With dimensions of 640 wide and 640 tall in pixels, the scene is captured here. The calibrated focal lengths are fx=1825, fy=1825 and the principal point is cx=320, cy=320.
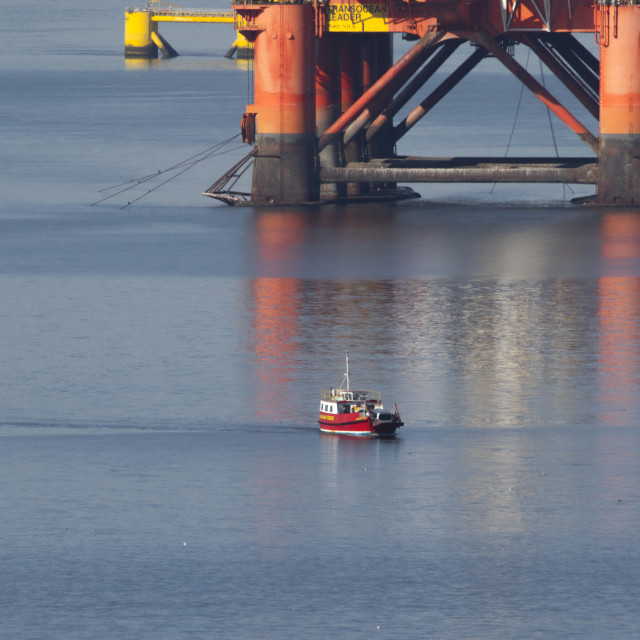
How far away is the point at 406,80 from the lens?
90.7 metres

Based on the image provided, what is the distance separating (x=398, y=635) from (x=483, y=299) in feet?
109

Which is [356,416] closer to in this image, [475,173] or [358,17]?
[475,173]

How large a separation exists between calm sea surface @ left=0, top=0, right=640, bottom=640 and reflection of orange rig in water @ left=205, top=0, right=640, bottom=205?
7.90 feet

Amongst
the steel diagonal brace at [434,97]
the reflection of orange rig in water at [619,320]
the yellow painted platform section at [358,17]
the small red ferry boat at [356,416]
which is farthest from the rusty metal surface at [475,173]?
the small red ferry boat at [356,416]

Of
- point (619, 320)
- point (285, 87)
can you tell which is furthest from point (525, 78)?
point (619, 320)

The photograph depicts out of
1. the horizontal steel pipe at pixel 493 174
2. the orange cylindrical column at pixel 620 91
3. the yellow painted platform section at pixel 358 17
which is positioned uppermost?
the yellow painted platform section at pixel 358 17

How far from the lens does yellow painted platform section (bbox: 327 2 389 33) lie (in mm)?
90938

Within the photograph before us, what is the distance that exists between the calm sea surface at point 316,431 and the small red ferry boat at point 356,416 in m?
0.50

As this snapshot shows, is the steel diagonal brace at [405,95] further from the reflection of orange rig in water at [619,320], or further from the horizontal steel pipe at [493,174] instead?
the reflection of orange rig in water at [619,320]

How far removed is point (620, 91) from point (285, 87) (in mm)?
16001

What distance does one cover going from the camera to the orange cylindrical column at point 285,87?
8825 centimetres

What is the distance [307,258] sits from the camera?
79.4 metres

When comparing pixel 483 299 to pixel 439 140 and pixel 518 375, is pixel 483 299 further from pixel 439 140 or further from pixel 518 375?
pixel 439 140

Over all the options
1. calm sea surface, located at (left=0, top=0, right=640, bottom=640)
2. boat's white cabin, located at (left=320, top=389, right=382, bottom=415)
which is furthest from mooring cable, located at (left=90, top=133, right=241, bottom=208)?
boat's white cabin, located at (left=320, top=389, right=382, bottom=415)
